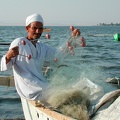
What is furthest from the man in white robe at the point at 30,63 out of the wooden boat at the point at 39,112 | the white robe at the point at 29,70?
the wooden boat at the point at 39,112

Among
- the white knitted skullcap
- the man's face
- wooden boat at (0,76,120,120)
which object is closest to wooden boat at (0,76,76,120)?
wooden boat at (0,76,120,120)

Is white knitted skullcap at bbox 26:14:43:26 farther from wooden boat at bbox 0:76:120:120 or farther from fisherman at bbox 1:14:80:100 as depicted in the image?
wooden boat at bbox 0:76:120:120

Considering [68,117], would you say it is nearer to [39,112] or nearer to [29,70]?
[39,112]

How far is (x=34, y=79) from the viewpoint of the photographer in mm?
4902

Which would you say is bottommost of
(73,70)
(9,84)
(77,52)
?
(9,84)

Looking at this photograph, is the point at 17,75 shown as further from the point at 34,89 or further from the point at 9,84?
the point at 9,84

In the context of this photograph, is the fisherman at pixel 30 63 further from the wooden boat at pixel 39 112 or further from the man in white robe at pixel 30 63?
the wooden boat at pixel 39 112

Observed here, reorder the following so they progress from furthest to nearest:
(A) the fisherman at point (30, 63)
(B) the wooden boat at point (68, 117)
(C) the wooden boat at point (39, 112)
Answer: (A) the fisherman at point (30, 63) < (C) the wooden boat at point (39, 112) < (B) the wooden boat at point (68, 117)

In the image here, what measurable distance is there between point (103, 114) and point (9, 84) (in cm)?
316

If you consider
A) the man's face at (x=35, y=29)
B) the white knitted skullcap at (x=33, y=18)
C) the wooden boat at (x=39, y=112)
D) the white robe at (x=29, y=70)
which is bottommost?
the wooden boat at (x=39, y=112)

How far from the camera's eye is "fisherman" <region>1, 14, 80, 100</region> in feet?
15.7

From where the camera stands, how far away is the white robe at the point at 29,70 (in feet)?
15.8

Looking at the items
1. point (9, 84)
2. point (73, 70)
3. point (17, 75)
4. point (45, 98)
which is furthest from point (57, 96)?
point (9, 84)

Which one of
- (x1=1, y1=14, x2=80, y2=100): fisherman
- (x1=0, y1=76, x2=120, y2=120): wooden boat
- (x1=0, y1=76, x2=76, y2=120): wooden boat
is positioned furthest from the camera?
(x1=1, y1=14, x2=80, y2=100): fisherman
